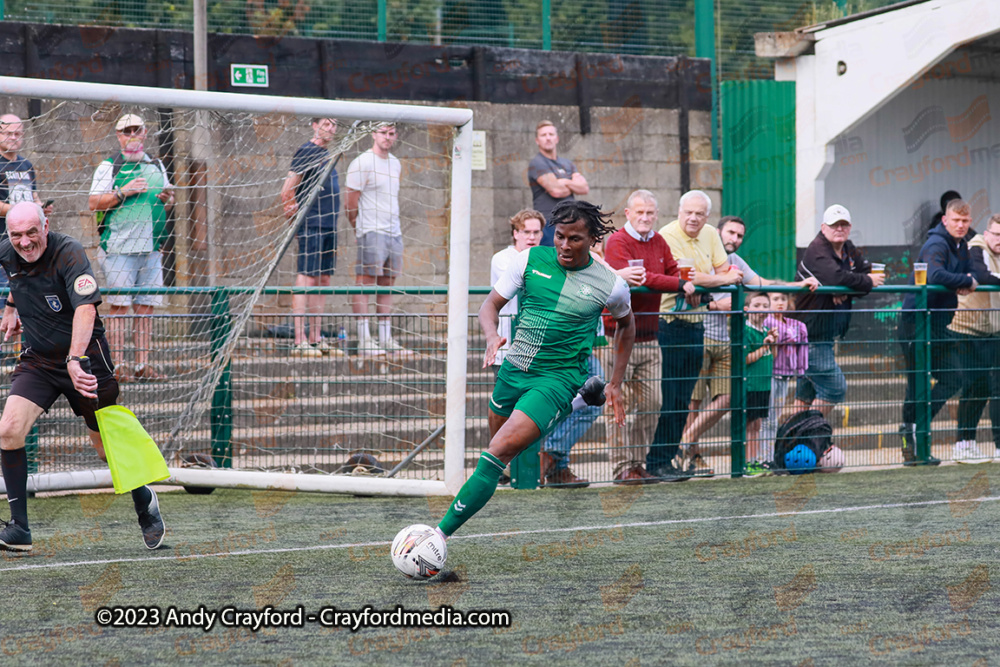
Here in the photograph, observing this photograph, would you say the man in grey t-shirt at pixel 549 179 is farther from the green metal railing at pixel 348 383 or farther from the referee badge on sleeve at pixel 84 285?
the referee badge on sleeve at pixel 84 285

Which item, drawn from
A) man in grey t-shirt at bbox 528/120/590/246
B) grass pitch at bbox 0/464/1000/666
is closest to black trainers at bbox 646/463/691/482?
grass pitch at bbox 0/464/1000/666

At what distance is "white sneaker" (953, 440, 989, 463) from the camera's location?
36.9ft

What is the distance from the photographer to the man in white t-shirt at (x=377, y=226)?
9531 mm

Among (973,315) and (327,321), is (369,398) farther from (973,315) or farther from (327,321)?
(973,315)

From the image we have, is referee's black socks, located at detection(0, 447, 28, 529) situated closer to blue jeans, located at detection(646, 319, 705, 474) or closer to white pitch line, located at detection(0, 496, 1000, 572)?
white pitch line, located at detection(0, 496, 1000, 572)

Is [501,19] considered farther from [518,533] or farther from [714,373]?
[518,533]

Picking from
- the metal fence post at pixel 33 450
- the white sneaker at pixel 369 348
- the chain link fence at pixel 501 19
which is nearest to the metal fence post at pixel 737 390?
the white sneaker at pixel 369 348

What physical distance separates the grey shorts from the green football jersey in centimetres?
355

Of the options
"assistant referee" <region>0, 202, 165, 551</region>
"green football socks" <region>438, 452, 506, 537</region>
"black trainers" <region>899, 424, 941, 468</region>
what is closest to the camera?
"green football socks" <region>438, 452, 506, 537</region>

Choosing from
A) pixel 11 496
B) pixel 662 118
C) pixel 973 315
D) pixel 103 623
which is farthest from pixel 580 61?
pixel 103 623

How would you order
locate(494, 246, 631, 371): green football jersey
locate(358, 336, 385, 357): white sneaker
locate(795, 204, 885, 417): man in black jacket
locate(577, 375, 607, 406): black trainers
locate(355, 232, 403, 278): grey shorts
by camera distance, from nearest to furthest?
locate(494, 246, 631, 371): green football jersey → locate(577, 375, 607, 406): black trainers → locate(358, 336, 385, 357): white sneaker → locate(355, 232, 403, 278): grey shorts → locate(795, 204, 885, 417): man in black jacket

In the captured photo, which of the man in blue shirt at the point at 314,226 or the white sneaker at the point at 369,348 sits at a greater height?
the man in blue shirt at the point at 314,226

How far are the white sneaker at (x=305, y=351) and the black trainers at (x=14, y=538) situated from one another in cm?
309

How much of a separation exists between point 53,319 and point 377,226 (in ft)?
11.6
